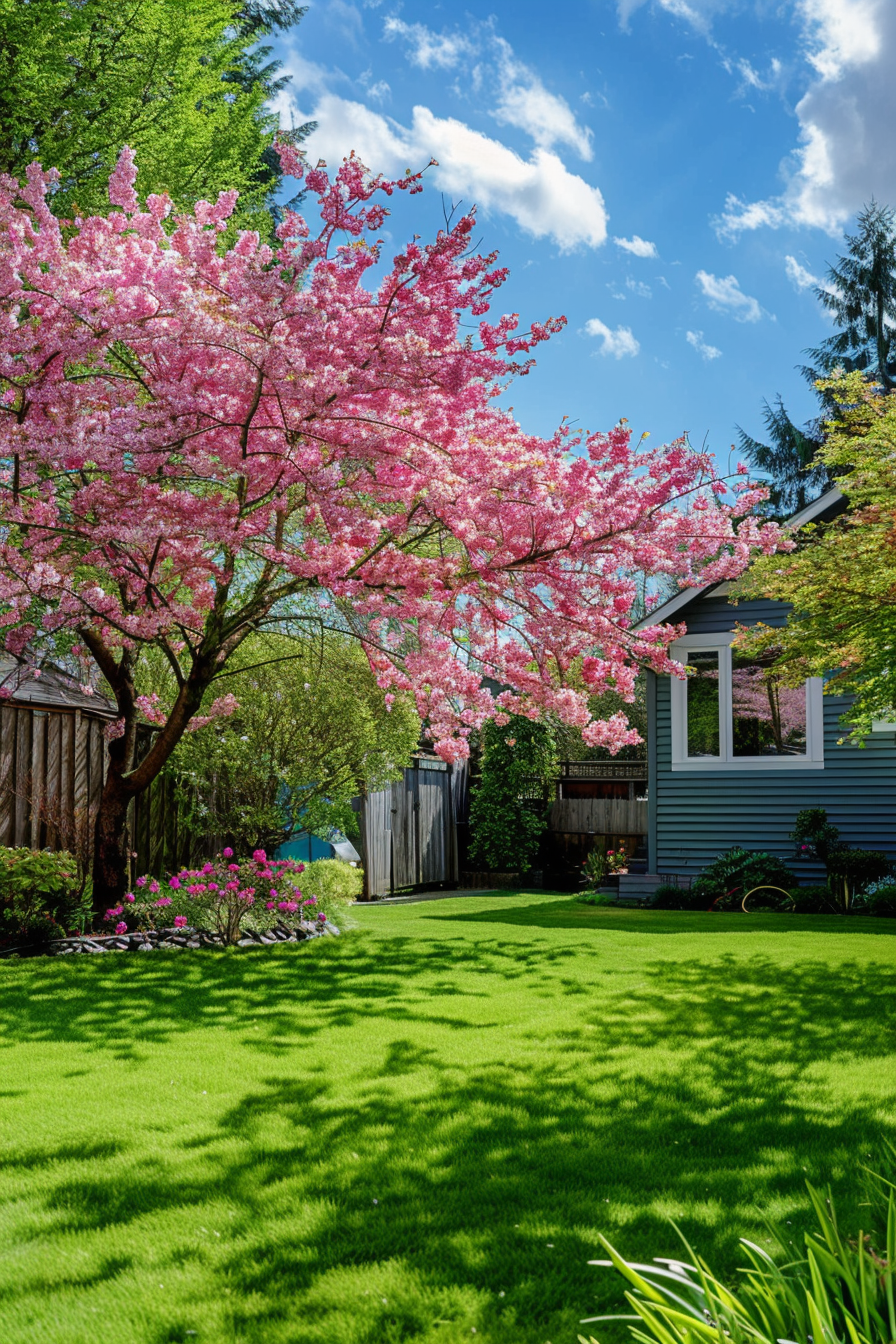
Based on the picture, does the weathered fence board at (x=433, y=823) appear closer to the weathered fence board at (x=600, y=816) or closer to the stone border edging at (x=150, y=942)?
the weathered fence board at (x=600, y=816)

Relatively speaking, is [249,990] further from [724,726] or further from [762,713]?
[762,713]

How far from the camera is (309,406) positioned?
608 cm

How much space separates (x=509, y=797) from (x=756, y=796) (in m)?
5.65

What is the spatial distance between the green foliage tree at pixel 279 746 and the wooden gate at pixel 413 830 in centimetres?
283

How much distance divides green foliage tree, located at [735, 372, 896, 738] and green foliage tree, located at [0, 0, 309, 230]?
21.0ft

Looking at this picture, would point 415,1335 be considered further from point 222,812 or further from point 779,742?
point 779,742

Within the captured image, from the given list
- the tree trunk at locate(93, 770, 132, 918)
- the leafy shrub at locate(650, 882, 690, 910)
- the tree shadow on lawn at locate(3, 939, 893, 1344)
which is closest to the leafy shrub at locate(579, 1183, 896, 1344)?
the tree shadow on lawn at locate(3, 939, 893, 1344)

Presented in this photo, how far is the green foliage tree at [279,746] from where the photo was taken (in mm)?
10945

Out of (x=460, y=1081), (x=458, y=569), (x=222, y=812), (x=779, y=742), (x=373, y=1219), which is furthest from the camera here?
(x=779, y=742)

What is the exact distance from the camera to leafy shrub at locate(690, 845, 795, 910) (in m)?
12.8

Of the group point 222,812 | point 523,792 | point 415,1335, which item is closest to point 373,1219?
point 415,1335

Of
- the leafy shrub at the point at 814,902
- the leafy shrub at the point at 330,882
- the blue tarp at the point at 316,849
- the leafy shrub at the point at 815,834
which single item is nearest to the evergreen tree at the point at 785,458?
the leafy shrub at the point at 815,834

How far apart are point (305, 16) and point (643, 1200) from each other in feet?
63.6

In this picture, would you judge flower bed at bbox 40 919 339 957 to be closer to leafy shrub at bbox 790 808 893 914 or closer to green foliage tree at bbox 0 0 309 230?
green foliage tree at bbox 0 0 309 230
